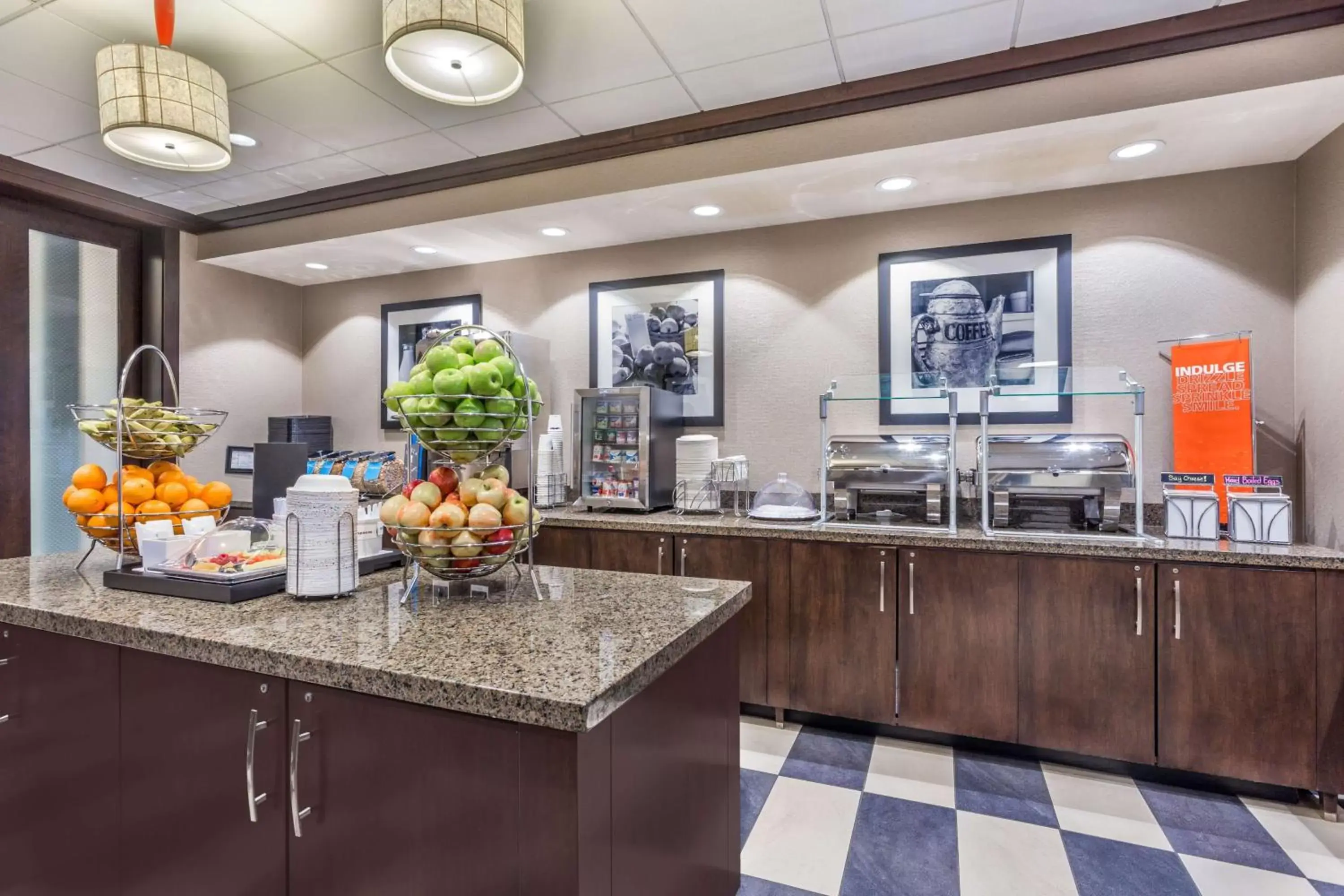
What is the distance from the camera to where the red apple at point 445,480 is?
149 cm

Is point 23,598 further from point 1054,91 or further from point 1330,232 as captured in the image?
point 1330,232

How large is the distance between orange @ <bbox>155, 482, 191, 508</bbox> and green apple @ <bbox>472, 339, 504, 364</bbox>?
962 mm

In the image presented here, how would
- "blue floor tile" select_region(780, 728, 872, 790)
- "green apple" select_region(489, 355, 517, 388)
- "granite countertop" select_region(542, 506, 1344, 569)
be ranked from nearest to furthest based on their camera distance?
"green apple" select_region(489, 355, 517, 388) → "granite countertop" select_region(542, 506, 1344, 569) → "blue floor tile" select_region(780, 728, 872, 790)

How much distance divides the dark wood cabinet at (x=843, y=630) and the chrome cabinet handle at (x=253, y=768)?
218cm

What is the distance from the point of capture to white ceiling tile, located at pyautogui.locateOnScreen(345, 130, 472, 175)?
329cm

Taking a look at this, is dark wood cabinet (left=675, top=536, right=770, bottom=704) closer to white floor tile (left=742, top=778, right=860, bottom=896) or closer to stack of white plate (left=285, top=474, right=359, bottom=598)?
white floor tile (left=742, top=778, right=860, bottom=896)

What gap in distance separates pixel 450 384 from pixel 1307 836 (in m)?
2.96

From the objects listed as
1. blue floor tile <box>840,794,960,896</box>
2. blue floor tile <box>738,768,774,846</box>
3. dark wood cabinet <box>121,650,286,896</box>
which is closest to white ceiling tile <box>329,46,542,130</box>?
dark wood cabinet <box>121,650,286,896</box>

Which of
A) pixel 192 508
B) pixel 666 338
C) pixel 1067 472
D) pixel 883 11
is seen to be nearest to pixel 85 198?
pixel 192 508

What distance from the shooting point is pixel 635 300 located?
393cm

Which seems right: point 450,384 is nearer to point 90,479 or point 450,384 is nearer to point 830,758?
point 90,479

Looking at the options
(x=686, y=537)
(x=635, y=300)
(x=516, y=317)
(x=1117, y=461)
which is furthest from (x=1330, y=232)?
(x=516, y=317)

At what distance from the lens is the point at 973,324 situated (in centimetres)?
321

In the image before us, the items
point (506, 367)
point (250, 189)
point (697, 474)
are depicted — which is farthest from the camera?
point (250, 189)
